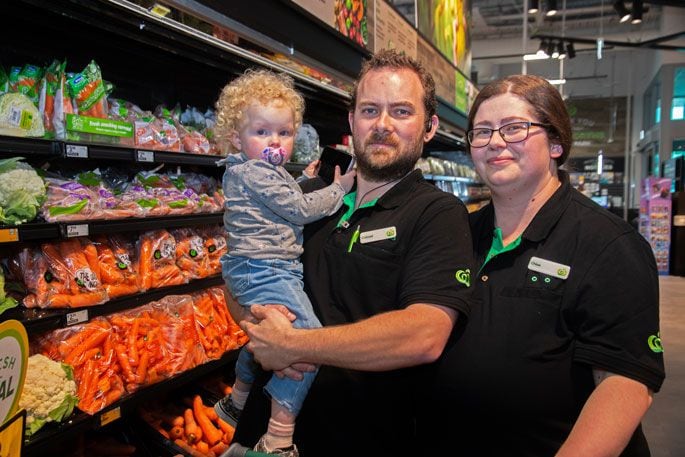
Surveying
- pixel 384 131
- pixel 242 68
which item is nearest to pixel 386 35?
pixel 242 68

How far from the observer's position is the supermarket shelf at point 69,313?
209 centimetres

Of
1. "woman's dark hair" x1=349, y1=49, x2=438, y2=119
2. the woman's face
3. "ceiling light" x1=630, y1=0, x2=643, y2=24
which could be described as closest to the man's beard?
"woman's dark hair" x1=349, y1=49, x2=438, y2=119

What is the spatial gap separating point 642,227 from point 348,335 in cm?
1155

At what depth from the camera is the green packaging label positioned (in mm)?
2189

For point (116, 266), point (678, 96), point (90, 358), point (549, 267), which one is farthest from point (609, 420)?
point (678, 96)

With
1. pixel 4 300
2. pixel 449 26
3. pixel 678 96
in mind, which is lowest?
pixel 4 300

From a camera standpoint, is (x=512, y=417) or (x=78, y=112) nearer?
(x=512, y=417)

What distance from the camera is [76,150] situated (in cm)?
215

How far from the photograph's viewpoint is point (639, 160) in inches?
754

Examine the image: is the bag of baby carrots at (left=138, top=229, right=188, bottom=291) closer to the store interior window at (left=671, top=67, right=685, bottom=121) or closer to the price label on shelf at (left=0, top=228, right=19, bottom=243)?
the price label on shelf at (left=0, top=228, right=19, bottom=243)

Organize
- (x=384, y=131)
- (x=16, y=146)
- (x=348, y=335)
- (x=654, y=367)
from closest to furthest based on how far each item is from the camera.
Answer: (x=654, y=367) < (x=348, y=335) < (x=384, y=131) < (x=16, y=146)

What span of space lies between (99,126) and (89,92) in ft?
0.62

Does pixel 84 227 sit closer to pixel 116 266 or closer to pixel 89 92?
pixel 116 266

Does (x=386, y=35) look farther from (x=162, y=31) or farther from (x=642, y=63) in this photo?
(x=642, y=63)
